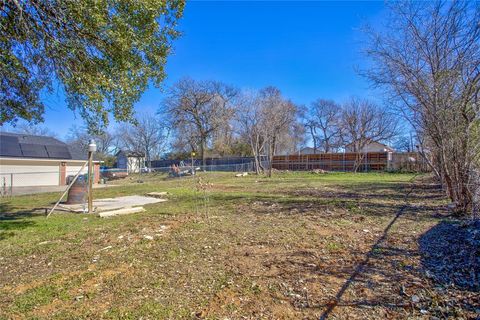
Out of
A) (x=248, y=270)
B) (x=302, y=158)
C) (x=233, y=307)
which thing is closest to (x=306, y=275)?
(x=248, y=270)

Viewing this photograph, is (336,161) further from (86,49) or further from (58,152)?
(86,49)

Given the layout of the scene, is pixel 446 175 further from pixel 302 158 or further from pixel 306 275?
pixel 302 158

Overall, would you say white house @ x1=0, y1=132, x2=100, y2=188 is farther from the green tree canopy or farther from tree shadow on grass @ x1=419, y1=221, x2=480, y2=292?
tree shadow on grass @ x1=419, y1=221, x2=480, y2=292

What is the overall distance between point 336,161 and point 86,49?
30083mm

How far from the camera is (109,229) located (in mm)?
5875

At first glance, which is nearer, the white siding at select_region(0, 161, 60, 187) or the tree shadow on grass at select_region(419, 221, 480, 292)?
the tree shadow on grass at select_region(419, 221, 480, 292)

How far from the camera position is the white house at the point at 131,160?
47344 mm

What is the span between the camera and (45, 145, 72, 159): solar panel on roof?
20342 millimetres

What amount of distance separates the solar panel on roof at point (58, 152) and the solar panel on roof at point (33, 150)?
34cm

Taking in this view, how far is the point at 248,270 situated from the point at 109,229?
3.75m

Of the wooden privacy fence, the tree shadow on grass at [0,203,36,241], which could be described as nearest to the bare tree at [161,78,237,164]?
the wooden privacy fence

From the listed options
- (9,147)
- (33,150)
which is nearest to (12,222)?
(9,147)

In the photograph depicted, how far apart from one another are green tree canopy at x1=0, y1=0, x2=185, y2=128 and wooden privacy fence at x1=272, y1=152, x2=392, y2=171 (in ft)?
86.1

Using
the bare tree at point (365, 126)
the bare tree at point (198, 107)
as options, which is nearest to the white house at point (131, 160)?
the bare tree at point (198, 107)
